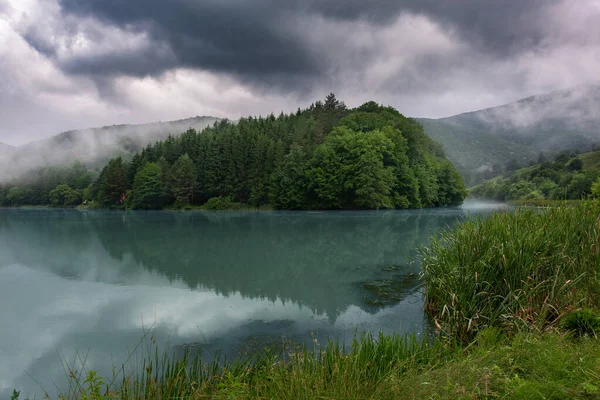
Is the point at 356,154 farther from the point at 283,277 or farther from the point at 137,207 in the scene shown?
the point at 137,207

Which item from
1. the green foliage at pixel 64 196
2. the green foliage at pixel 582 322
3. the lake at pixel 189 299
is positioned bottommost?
the lake at pixel 189 299

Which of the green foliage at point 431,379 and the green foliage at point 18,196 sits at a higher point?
the green foliage at point 18,196

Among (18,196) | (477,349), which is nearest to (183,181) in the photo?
(477,349)

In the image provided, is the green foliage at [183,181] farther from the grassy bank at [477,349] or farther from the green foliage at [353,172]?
the grassy bank at [477,349]

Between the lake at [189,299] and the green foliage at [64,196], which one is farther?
the green foliage at [64,196]

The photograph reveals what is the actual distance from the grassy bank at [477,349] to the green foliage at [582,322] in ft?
0.06

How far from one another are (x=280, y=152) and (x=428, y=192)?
1059 inches

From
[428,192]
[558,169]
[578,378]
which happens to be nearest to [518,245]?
[578,378]

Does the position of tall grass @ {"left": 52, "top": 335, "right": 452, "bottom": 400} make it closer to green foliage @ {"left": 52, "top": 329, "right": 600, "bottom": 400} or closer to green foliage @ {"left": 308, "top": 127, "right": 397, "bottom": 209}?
green foliage @ {"left": 52, "top": 329, "right": 600, "bottom": 400}

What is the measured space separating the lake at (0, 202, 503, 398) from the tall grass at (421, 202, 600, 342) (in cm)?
153

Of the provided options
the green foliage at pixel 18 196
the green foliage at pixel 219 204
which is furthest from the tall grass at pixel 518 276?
the green foliage at pixel 18 196

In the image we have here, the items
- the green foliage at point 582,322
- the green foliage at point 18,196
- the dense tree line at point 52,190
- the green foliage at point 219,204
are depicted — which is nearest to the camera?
the green foliage at point 582,322

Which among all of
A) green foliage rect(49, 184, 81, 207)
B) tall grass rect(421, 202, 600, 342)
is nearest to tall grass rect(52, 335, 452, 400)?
tall grass rect(421, 202, 600, 342)

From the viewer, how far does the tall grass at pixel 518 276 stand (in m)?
6.92
